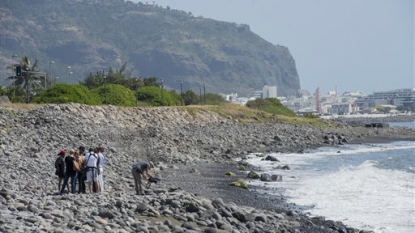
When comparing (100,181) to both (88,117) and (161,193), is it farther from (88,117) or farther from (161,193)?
(88,117)

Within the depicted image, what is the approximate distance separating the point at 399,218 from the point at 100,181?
9.10m

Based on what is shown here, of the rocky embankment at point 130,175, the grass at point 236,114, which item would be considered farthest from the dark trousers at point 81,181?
the grass at point 236,114

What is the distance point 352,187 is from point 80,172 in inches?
551

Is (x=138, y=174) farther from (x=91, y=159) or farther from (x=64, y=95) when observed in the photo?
(x=64, y=95)

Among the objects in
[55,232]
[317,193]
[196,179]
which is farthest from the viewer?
[196,179]

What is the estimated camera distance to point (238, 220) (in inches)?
742

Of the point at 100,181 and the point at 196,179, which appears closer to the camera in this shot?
the point at 100,181

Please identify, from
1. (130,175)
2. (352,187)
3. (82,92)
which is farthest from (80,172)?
(82,92)

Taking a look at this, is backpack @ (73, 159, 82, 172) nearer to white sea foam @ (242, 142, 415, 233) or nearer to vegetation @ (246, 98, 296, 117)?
white sea foam @ (242, 142, 415, 233)

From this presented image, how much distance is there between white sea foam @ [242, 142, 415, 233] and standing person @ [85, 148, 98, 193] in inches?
276

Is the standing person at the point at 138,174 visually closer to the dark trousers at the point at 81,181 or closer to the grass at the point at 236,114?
the dark trousers at the point at 81,181

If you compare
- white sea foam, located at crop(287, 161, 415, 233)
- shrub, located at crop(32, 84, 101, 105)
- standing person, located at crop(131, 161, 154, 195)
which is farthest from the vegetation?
standing person, located at crop(131, 161, 154, 195)

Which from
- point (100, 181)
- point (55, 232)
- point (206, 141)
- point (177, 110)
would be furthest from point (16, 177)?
point (177, 110)

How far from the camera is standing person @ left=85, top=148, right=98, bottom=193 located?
2091 cm
